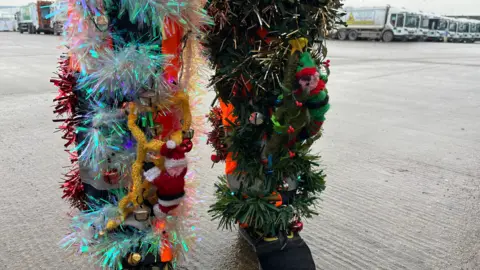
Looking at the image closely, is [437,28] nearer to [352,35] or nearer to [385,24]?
[385,24]

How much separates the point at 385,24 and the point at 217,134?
27.2 meters

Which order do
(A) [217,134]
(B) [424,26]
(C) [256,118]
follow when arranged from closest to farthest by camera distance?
(C) [256,118] → (A) [217,134] → (B) [424,26]

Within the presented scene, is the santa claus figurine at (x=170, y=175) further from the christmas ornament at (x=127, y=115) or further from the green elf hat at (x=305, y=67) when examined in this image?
the green elf hat at (x=305, y=67)

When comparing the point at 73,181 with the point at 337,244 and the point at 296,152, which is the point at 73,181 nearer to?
the point at 296,152

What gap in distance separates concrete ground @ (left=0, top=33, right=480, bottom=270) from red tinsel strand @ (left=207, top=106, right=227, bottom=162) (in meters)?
0.49

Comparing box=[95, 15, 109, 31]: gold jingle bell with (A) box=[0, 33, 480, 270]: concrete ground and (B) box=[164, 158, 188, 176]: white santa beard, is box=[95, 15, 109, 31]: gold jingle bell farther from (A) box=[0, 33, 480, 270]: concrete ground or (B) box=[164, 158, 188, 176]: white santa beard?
(B) box=[164, 158, 188, 176]: white santa beard

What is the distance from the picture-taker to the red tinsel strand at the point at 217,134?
1772mm

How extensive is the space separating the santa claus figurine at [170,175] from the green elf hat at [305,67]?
44cm

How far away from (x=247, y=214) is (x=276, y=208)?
0.12 metres

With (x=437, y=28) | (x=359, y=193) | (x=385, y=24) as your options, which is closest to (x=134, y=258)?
(x=359, y=193)

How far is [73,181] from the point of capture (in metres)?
1.55

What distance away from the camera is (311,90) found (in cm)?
139

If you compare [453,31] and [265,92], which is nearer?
[265,92]

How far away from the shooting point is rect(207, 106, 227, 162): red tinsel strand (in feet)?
5.81
